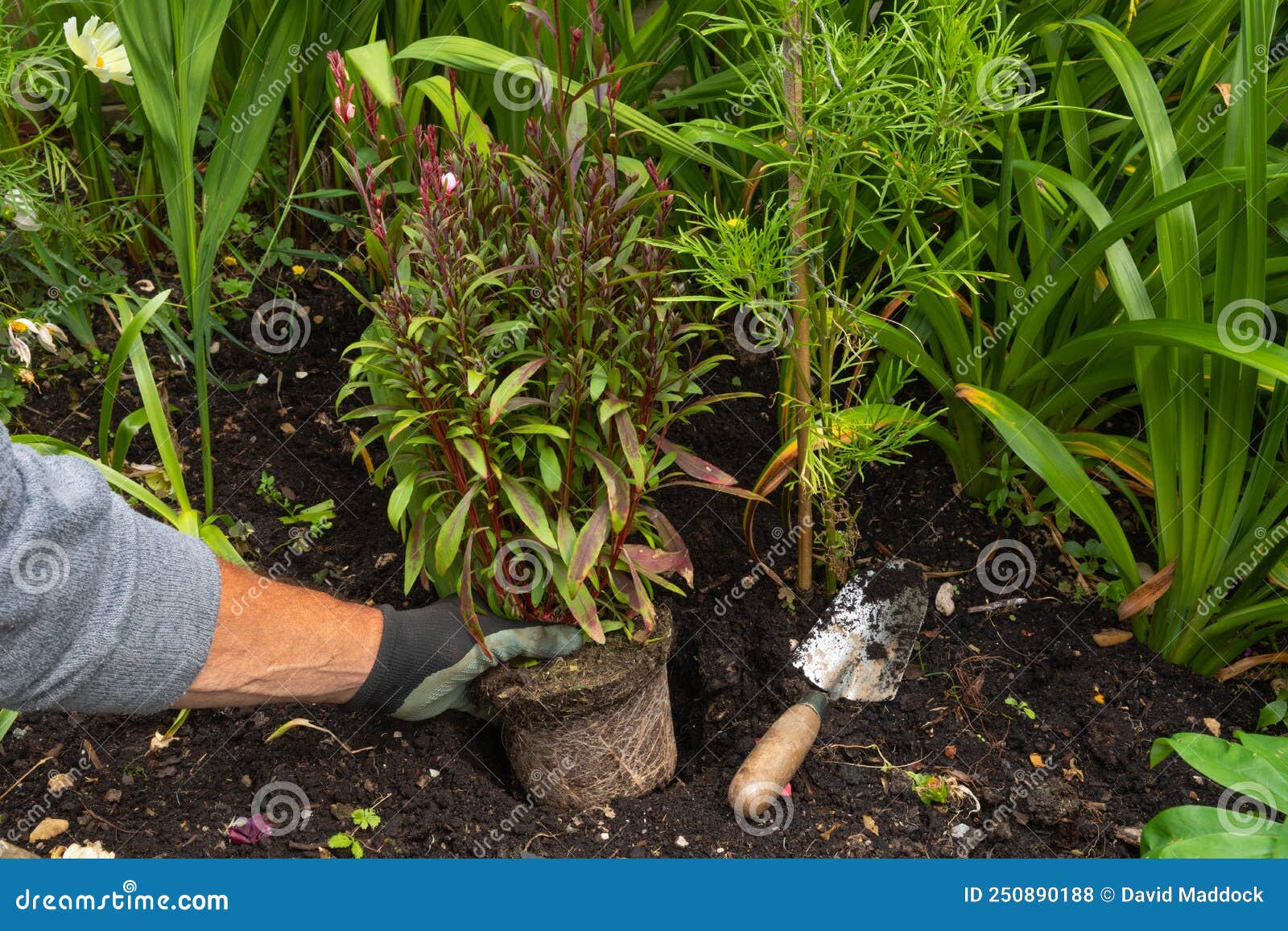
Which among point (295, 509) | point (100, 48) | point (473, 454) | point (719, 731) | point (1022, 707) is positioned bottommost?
point (719, 731)

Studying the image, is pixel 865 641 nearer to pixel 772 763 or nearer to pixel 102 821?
pixel 772 763

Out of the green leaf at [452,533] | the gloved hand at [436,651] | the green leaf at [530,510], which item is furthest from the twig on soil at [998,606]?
the green leaf at [452,533]

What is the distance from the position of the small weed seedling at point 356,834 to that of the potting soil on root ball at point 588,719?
0.88 feet

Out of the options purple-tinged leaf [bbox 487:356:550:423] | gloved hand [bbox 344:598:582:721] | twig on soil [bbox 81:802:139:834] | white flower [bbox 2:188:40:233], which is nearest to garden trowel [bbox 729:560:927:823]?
gloved hand [bbox 344:598:582:721]

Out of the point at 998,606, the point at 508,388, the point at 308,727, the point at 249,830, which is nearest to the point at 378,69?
the point at 508,388

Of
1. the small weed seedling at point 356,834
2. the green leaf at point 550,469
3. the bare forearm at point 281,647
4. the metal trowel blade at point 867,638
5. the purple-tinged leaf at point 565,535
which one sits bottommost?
the small weed seedling at point 356,834

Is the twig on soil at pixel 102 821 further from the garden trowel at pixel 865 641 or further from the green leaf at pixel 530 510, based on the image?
the garden trowel at pixel 865 641

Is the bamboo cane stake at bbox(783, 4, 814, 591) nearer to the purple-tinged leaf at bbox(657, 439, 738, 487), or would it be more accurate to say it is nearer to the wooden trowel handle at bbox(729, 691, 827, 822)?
the purple-tinged leaf at bbox(657, 439, 738, 487)

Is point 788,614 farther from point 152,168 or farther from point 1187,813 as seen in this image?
point 152,168

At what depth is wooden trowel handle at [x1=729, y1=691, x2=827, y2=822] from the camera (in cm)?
170

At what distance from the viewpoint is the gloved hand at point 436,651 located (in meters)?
1.74

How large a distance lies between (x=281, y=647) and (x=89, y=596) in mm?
323

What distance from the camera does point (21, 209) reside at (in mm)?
1980

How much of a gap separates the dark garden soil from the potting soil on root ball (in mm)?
62
